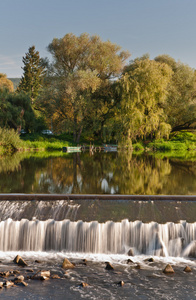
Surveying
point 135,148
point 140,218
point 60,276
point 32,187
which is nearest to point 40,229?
point 60,276

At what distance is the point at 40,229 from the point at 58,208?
957 mm

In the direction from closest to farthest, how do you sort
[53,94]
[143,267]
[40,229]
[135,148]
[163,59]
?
[143,267] < [40,229] < [135,148] < [53,94] < [163,59]

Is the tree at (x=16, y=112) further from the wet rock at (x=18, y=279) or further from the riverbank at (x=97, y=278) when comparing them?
the wet rock at (x=18, y=279)

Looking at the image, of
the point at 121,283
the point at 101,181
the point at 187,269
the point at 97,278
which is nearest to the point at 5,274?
the point at 97,278

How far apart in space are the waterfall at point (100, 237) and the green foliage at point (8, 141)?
2301cm

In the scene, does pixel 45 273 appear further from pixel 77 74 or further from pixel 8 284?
pixel 77 74

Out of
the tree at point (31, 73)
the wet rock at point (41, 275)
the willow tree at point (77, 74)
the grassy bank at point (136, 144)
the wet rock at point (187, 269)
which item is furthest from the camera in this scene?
the tree at point (31, 73)

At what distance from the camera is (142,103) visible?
3578 centimetres

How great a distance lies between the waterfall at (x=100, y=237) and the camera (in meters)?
6.86

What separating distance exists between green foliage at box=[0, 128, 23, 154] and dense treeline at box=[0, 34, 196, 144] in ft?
18.6

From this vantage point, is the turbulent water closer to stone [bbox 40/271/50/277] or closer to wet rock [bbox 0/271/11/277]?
stone [bbox 40/271/50/277]

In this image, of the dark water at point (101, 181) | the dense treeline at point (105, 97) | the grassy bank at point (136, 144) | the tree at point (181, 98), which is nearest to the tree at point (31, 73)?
the dense treeline at point (105, 97)

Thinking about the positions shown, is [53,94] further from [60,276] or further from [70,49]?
[60,276]

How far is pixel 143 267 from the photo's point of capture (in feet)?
19.6
